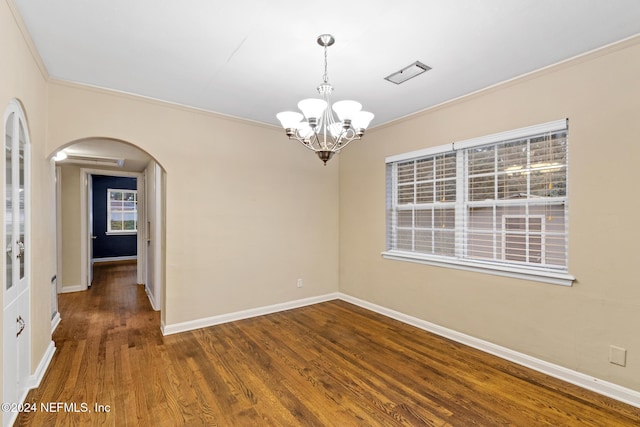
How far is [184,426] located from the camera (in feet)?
6.70

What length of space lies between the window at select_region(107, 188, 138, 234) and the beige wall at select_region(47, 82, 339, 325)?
664 centimetres

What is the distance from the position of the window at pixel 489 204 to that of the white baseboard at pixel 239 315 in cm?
136

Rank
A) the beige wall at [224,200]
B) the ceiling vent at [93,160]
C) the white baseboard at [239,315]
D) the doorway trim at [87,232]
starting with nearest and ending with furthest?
1. the beige wall at [224,200]
2. the white baseboard at [239,315]
3. the ceiling vent at [93,160]
4. the doorway trim at [87,232]

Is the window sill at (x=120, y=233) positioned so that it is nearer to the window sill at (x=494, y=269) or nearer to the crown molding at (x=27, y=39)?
the crown molding at (x=27, y=39)

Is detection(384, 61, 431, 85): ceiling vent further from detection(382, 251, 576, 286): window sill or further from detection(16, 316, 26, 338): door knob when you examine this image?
detection(16, 316, 26, 338): door knob

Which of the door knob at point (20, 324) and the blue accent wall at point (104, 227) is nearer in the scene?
the door knob at point (20, 324)

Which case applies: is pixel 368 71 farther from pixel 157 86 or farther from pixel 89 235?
pixel 89 235

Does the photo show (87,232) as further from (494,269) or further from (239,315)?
(494,269)

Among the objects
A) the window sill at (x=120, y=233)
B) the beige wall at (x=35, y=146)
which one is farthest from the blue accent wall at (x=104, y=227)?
the beige wall at (x=35, y=146)

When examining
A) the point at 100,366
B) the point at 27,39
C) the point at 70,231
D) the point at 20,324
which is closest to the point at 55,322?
the point at 100,366

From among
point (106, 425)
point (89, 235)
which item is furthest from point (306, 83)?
point (89, 235)

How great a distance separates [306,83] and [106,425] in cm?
307

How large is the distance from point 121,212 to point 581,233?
35.0 feet

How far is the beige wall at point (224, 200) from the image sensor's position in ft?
10.7
